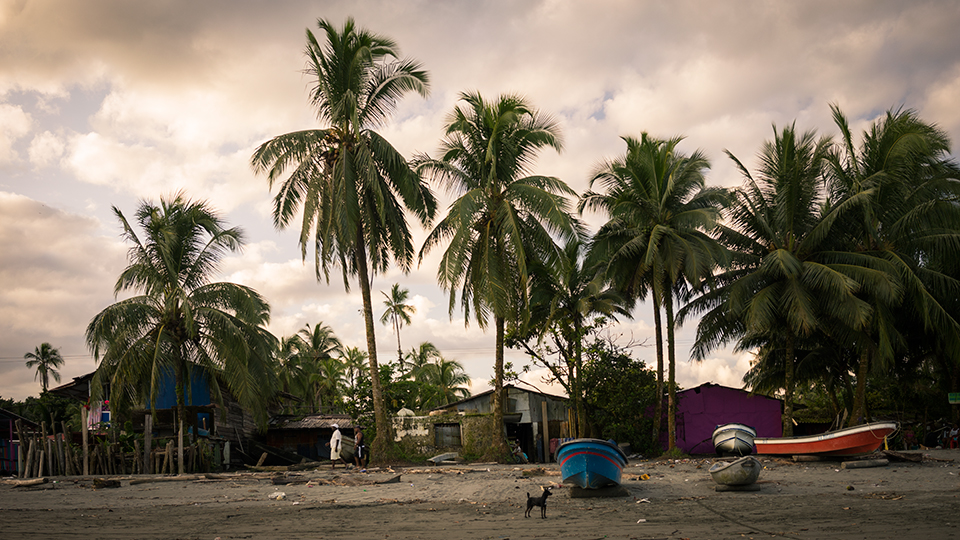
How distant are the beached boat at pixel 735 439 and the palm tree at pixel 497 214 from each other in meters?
6.32

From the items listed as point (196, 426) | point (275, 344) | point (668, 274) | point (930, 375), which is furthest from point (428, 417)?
point (930, 375)

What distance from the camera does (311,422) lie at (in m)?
29.7

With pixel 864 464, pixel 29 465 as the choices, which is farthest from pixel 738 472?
pixel 29 465

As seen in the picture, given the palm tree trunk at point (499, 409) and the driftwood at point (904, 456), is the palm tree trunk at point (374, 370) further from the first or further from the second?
the driftwood at point (904, 456)

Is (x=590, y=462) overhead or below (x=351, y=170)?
below

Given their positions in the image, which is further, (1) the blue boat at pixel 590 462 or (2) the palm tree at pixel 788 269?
(2) the palm tree at pixel 788 269

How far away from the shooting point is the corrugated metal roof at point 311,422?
1148 inches

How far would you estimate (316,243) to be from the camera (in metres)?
20.7

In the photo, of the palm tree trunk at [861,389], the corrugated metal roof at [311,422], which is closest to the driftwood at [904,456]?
the palm tree trunk at [861,389]

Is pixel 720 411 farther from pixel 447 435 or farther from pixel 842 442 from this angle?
pixel 447 435

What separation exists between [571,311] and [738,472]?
1511cm

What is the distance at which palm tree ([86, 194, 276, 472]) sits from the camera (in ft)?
66.7

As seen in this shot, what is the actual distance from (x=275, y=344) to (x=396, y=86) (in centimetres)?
994

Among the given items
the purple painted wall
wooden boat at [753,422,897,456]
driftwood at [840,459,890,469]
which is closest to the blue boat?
driftwood at [840,459,890,469]
